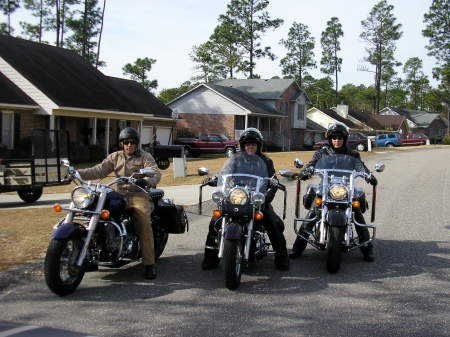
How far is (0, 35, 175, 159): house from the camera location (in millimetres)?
26656

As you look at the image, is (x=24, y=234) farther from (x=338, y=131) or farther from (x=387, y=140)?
(x=387, y=140)

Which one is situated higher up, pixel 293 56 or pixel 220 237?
pixel 293 56

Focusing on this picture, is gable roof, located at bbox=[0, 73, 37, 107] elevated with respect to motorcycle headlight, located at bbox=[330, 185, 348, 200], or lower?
elevated

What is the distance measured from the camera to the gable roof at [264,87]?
5691cm

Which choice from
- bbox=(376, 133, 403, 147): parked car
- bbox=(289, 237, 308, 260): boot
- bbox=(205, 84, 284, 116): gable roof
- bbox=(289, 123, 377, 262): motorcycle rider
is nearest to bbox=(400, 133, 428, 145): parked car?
bbox=(376, 133, 403, 147): parked car

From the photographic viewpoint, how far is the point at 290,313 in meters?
5.37

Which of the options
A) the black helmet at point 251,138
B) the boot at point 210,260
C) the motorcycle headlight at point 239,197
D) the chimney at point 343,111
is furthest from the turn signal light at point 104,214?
the chimney at point 343,111

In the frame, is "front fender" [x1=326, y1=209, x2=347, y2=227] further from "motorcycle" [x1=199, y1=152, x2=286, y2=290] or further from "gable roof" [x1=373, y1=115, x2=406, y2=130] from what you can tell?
"gable roof" [x1=373, y1=115, x2=406, y2=130]

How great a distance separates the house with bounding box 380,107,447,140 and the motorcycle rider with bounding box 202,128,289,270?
93.1m

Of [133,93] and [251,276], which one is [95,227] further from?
[133,93]

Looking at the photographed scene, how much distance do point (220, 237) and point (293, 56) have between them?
80631mm

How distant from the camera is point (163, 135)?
41.2 meters

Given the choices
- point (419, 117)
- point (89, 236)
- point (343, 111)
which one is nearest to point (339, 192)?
point (89, 236)

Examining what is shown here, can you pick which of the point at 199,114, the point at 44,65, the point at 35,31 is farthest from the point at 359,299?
the point at 35,31
